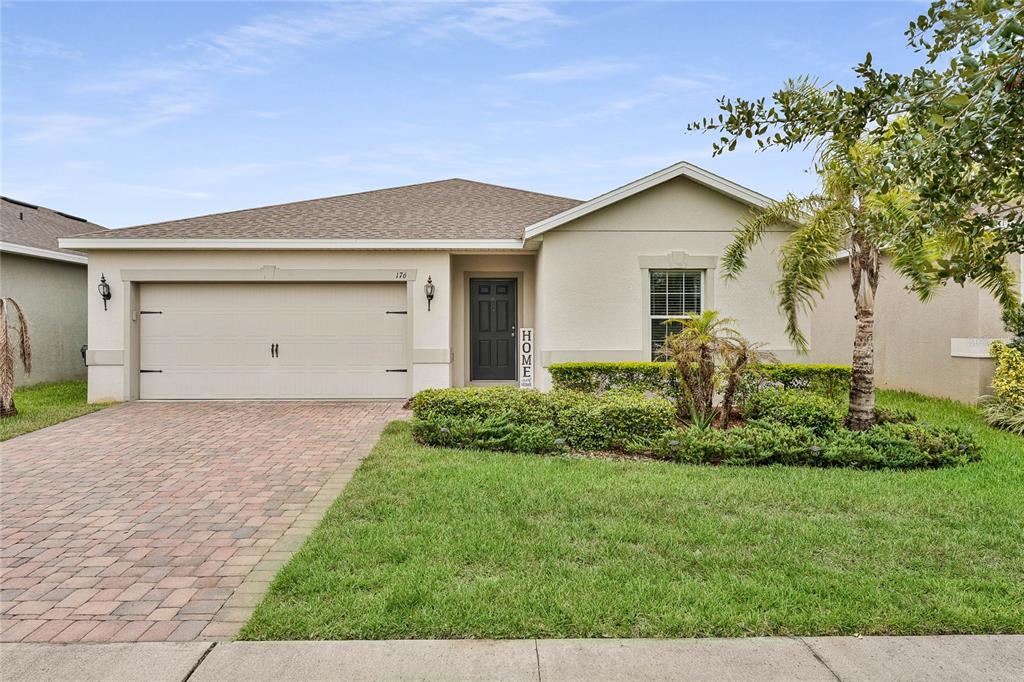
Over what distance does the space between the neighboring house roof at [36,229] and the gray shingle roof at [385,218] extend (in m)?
2.12

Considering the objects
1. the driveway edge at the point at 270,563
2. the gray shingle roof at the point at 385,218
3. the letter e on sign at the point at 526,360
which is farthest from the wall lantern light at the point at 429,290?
the driveway edge at the point at 270,563

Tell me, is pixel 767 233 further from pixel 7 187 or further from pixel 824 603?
pixel 7 187

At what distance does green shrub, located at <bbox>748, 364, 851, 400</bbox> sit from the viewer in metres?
9.39

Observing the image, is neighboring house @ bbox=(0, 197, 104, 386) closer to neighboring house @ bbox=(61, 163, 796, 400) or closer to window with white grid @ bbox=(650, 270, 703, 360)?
neighboring house @ bbox=(61, 163, 796, 400)

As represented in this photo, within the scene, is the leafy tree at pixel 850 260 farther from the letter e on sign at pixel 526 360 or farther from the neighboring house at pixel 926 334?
the letter e on sign at pixel 526 360

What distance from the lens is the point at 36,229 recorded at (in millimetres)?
14711

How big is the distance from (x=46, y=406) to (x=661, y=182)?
38.4 ft

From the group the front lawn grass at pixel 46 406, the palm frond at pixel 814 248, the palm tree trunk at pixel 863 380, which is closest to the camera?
the palm tree trunk at pixel 863 380

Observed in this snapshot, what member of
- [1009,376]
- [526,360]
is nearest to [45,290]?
[526,360]

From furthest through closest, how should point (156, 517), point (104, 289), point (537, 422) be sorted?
point (104, 289)
point (537, 422)
point (156, 517)

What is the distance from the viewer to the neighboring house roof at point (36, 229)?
1280 cm

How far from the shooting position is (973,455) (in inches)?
260

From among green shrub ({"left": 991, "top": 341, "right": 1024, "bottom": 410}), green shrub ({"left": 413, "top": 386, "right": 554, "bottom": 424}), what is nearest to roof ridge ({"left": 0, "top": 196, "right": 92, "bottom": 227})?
green shrub ({"left": 413, "top": 386, "right": 554, "bottom": 424})

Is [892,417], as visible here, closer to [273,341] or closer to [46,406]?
[273,341]
